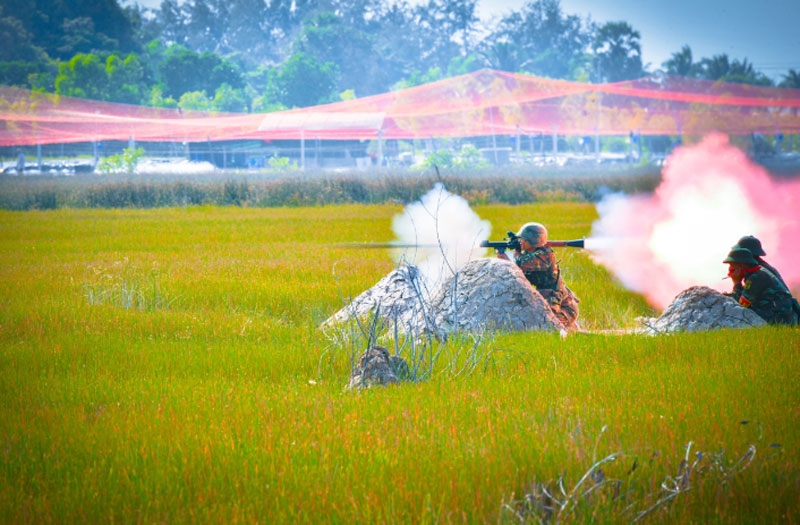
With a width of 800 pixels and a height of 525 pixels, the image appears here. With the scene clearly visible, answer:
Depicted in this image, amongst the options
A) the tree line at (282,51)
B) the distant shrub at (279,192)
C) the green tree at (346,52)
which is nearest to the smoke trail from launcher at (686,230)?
the distant shrub at (279,192)

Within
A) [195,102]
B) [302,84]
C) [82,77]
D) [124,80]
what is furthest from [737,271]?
[302,84]

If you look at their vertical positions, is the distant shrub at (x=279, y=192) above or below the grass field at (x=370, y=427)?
above

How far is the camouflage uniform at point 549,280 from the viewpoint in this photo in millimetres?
11641

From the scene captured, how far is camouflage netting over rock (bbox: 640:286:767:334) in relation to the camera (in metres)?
Answer: 10.6

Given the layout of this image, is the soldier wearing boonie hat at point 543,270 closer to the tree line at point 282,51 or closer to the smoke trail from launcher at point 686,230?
the smoke trail from launcher at point 686,230

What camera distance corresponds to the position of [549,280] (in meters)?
11.8

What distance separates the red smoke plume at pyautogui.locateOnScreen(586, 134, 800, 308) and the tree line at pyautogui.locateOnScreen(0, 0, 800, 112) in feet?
207

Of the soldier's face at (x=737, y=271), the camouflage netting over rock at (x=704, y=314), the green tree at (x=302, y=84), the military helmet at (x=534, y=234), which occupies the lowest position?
the camouflage netting over rock at (x=704, y=314)

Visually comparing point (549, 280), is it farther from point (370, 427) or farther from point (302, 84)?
point (302, 84)

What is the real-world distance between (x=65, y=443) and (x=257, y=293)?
8.01 m

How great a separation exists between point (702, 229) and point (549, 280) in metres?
3.49

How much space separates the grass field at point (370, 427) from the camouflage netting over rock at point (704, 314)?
54 cm

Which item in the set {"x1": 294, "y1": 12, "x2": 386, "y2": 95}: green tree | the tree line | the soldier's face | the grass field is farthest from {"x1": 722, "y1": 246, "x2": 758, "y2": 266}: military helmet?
{"x1": 294, "y1": 12, "x2": 386, "y2": 95}: green tree

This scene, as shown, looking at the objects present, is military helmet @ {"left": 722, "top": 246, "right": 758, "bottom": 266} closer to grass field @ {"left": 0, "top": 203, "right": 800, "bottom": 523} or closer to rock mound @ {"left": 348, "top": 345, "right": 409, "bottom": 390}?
grass field @ {"left": 0, "top": 203, "right": 800, "bottom": 523}
